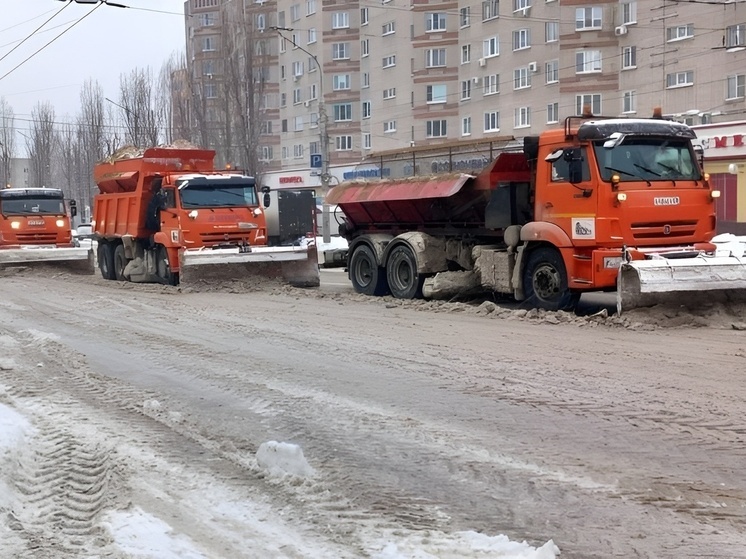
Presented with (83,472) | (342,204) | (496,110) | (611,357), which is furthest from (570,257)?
(496,110)

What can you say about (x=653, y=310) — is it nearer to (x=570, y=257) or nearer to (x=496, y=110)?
(x=570, y=257)

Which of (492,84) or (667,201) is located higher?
(492,84)

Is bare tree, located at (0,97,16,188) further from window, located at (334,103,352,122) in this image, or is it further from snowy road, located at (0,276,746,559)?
snowy road, located at (0,276,746,559)

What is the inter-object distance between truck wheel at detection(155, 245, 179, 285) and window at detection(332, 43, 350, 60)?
4163cm

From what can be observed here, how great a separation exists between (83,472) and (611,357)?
5615 millimetres

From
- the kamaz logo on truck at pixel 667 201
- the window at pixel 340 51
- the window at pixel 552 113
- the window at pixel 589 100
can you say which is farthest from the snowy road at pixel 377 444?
the window at pixel 340 51

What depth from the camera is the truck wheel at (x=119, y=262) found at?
886 inches

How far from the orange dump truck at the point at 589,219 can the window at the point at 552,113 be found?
2872 cm

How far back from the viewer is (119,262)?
2292cm

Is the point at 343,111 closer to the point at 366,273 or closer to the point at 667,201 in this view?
the point at 366,273

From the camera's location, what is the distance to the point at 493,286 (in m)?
14.3

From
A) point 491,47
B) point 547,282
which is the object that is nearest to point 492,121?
point 491,47

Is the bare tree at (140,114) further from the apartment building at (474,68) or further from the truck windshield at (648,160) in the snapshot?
the truck windshield at (648,160)

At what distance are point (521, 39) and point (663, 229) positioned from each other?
1340 inches
